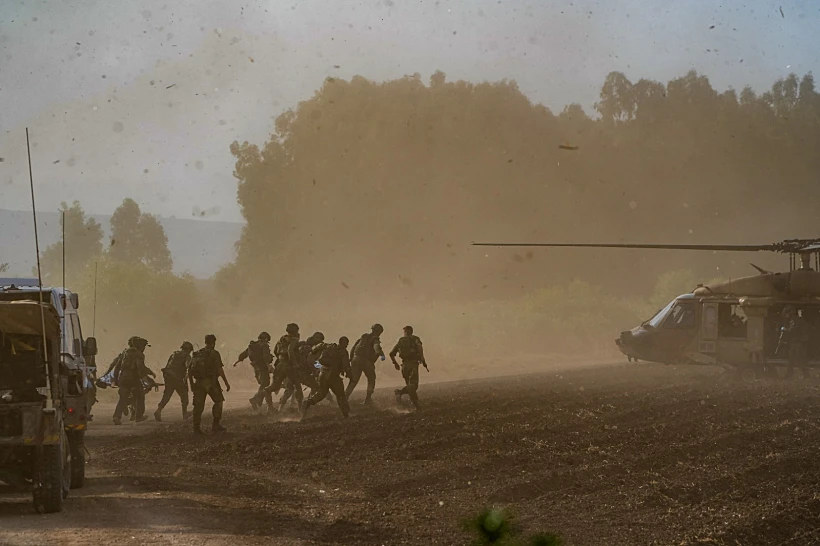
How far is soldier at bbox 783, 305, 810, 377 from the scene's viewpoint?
26.4 meters

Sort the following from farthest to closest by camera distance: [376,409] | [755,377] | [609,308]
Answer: [609,308], [755,377], [376,409]

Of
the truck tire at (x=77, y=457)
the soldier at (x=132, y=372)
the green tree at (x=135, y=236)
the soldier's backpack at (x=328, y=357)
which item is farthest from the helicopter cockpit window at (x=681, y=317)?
the green tree at (x=135, y=236)

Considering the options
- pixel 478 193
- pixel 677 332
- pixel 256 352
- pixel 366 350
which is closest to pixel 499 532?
pixel 366 350

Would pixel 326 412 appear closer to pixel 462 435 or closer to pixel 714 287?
pixel 462 435

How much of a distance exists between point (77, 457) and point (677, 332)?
19476 mm

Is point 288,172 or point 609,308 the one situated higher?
point 288,172

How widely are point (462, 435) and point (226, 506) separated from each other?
6.33m

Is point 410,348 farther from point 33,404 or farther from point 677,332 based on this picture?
point 33,404

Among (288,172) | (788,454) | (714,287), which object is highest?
(288,172)

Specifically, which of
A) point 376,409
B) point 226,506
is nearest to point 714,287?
point 376,409

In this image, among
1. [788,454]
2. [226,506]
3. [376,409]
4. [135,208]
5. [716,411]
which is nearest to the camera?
[226,506]

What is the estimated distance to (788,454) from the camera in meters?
15.1

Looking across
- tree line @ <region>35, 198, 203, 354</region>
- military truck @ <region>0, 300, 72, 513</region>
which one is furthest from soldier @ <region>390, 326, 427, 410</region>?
tree line @ <region>35, 198, 203, 354</region>

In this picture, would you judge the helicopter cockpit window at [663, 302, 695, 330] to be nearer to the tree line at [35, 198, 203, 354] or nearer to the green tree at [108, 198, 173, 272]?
the tree line at [35, 198, 203, 354]
